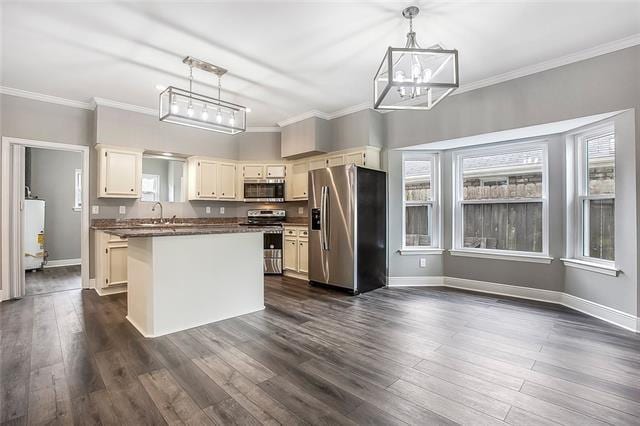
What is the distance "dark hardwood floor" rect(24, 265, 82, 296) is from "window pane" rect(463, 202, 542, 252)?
6055 millimetres

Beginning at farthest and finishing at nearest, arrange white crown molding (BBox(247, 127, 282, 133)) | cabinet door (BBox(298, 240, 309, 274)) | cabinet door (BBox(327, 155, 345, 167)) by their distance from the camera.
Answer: white crown molding (BBox(247, 127, 282, 133)), cabinet door (BBox(298, 240, 309, 274)), cabinet door (BBox(327, 155, 345, 167))

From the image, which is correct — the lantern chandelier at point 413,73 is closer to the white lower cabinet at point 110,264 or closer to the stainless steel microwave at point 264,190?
the stainless steel microwave at point 264,190

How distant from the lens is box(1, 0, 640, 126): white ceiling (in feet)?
8.24

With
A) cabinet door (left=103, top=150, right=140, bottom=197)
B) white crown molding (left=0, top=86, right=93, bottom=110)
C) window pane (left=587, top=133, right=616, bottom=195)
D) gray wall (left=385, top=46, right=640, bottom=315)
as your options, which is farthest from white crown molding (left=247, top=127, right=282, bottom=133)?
window pane (left=587, top=133, right=616, bottom=195)

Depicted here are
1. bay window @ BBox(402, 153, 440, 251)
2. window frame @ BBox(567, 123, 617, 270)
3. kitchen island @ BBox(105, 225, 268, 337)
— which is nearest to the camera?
kitchen island @ BBox(105, 225, 268, 337)

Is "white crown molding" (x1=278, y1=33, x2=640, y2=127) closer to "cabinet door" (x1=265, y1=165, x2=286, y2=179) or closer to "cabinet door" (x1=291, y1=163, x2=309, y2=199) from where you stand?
"cabinet door" (x1=291, y1=163, x2=309, y2=199)

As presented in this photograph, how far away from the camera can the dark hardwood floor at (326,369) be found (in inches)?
68.7

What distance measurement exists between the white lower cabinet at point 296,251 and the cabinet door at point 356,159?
1.33 metres

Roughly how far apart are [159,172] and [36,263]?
3.20 metres

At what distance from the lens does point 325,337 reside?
2.79 metres

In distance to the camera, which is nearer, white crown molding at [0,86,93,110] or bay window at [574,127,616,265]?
bay window at [574,127,616,265]

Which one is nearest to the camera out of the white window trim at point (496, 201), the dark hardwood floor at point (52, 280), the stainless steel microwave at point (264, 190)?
the white window trim at point (496, 201)

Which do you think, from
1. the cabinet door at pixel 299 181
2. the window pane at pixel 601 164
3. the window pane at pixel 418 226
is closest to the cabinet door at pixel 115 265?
the cabinet door at pixel 299 181

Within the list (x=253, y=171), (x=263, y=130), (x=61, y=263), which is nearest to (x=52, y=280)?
(x=61, y=263)
